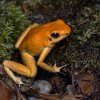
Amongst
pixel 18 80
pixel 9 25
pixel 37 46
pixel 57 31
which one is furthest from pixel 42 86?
pixel 9 25

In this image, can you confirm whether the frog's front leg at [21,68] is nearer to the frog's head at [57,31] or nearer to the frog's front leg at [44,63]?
the frog's front leg at [44,63]

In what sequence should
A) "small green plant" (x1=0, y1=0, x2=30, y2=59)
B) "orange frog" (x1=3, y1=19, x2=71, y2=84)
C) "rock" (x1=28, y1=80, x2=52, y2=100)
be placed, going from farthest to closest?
1. "small green plant" (x1=0, y1=0, x2=30, y2=59)
2. "orange frog" (x1=3, y1=19, x2=71, y2=84)
3. "rock" (x1=28, y1=80, x2=52, y2=100)

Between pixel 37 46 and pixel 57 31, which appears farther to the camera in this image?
pixel 37 46

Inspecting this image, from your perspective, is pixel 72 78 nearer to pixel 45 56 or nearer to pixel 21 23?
pixel 45 56

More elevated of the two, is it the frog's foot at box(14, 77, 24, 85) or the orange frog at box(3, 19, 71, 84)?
the orange frog at box(3, 19, 71, 84)

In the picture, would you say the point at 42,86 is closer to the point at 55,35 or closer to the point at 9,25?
the point at 55,35

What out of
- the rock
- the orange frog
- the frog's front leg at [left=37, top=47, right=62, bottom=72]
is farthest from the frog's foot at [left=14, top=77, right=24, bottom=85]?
the frog's front leg at [left=37, top=47, right=62, bottom=72]

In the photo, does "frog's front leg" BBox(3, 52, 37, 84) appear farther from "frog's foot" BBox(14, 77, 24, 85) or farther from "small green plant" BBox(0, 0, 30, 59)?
"small green plant" BBox(0, 0, 30, 59)
